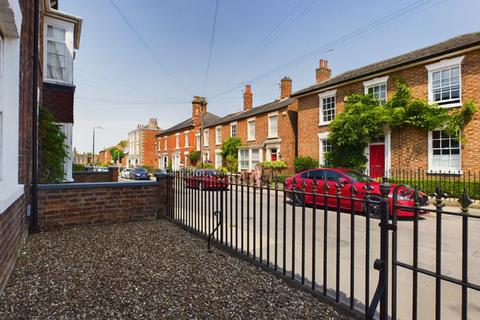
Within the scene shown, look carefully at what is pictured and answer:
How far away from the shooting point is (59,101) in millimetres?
10344

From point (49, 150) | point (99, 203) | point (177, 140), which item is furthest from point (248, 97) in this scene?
point (99, 203)

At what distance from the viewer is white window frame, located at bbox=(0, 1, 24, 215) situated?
340 cm

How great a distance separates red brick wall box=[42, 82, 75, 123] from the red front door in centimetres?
1419

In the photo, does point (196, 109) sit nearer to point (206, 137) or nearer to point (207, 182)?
point (206, 137)

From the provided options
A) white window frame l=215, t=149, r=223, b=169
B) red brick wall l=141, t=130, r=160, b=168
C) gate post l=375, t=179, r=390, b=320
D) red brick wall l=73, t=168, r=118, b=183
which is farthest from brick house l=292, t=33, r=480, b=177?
red brick wall l=141, t=130, r=160, b=168

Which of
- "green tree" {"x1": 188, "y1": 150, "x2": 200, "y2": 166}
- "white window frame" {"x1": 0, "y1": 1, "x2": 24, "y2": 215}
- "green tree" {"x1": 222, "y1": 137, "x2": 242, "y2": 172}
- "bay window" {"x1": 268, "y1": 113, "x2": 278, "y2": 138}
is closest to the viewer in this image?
"white window frame" {"x1": 0, "y1": 1, "x2": 24, "y2": 215}

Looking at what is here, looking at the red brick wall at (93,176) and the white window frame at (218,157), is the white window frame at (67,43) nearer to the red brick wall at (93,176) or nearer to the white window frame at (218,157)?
the red brick wall at (93,176)

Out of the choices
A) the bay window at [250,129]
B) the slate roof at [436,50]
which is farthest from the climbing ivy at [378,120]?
the bay window at [250,129]

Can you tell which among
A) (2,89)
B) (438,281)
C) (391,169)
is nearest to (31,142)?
(2,89)

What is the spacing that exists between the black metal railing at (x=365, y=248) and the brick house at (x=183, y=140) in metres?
26.6

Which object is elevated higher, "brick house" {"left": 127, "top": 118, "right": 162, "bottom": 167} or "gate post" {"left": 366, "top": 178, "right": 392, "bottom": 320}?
"brick house" {"left": 127, "top": 118, "right": 162, "bottom": 167}

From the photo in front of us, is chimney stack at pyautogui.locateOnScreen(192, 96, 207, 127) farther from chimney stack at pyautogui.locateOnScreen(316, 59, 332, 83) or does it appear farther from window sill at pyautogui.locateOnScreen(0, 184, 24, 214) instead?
window sill at pyautogui.locateOnScreen(0, 184, 24, 214)

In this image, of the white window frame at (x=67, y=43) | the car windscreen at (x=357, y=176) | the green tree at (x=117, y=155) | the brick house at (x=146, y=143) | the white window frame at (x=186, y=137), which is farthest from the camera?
the green tree at (x=117, y=155)

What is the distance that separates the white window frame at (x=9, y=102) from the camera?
340 cm
